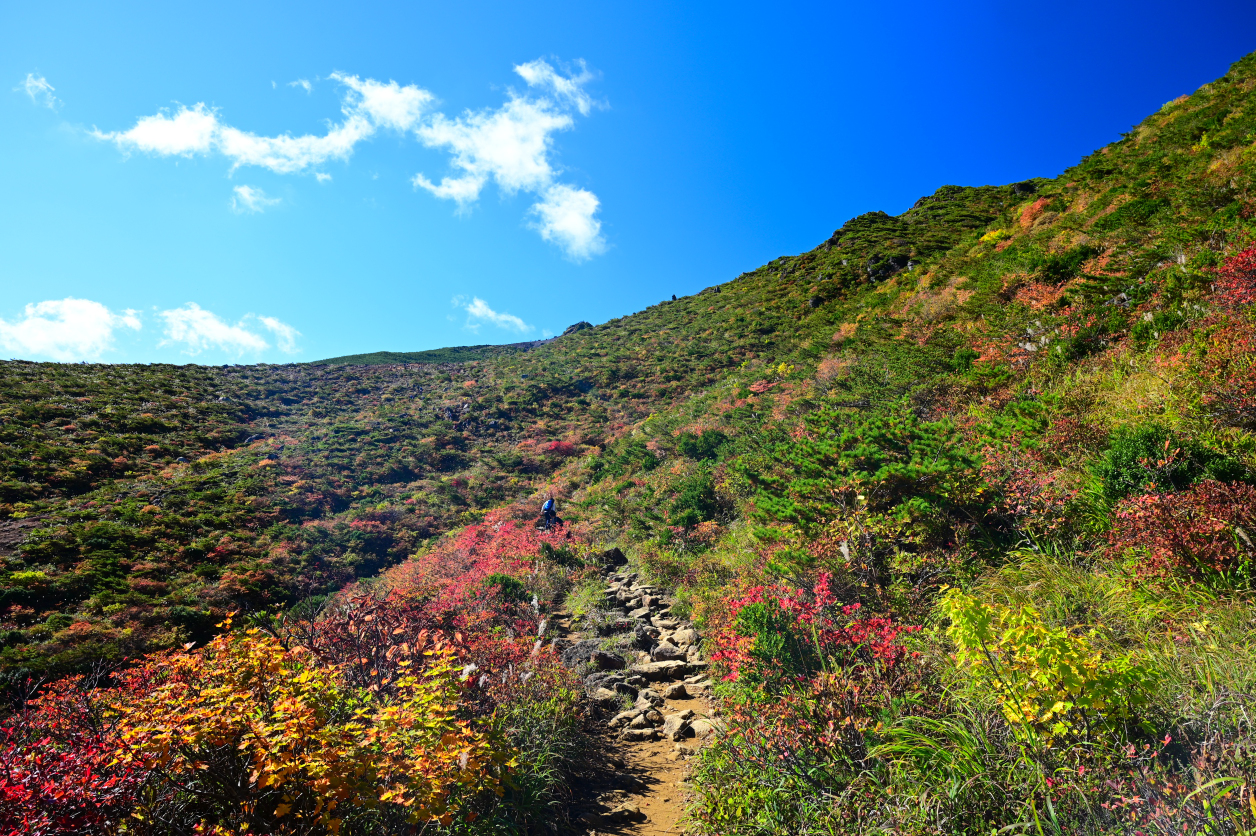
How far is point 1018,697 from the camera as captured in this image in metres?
3.10

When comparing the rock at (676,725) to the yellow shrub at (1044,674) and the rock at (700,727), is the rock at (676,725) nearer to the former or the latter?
the rock at (700,727)

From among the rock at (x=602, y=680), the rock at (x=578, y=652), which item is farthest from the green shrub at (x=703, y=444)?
the rock at (x=602, y=680)

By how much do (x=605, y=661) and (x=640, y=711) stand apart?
1215 mm

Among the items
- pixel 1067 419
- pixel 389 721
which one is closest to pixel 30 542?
pixel 389 721

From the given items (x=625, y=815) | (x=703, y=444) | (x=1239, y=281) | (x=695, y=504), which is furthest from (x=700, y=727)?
(x=703, y=444)

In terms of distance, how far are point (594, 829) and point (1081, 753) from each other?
396 cm

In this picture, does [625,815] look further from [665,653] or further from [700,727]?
[665,653]

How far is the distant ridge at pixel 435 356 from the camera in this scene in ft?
151

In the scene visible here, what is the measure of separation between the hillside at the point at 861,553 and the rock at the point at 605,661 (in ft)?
1.66

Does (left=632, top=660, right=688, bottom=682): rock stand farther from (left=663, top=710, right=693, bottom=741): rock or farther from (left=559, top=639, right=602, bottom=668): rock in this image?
(left=663, top=710, right=693, bottom=741): rock

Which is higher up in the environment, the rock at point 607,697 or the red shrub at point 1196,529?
the red shrub at point 1196,529

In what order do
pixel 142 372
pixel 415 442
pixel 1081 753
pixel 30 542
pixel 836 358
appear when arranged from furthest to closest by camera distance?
pixel 142 372 → pixel 415 442 → pixel 836 358 → pixel 30 542 → pixel 1081 753

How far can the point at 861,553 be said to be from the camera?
21.6ft

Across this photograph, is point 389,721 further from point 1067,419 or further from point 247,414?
point 247,414
